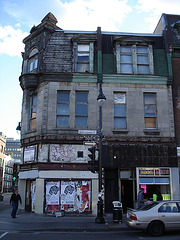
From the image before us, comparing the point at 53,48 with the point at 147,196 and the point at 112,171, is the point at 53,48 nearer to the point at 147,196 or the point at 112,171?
the point at 112,171

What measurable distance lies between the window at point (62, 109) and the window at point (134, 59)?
14.2 feet

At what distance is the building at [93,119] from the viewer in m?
15.9

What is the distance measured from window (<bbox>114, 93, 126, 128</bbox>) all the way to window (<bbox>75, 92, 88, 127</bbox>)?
202 cm

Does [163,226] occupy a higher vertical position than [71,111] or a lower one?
lower

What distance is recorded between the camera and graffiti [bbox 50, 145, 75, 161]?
52.6 feet

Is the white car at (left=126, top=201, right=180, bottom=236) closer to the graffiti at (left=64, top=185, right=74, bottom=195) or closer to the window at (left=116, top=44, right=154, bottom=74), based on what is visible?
the graffiti at (left=64, top=185, right=74, bottom=195)

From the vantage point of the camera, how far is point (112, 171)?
673 inches

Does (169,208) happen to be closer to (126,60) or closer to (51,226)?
(51,226)

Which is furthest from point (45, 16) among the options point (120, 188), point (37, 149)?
point (120, 188)

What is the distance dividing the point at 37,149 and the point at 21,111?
4.30 m

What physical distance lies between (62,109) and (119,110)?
389cm

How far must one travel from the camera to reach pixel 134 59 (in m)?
18.0

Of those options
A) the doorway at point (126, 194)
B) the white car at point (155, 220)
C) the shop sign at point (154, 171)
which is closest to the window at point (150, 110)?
the shop sign at point (154, 171)

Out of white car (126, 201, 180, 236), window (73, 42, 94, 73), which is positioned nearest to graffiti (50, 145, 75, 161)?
window (73, 42, 94, 73)
